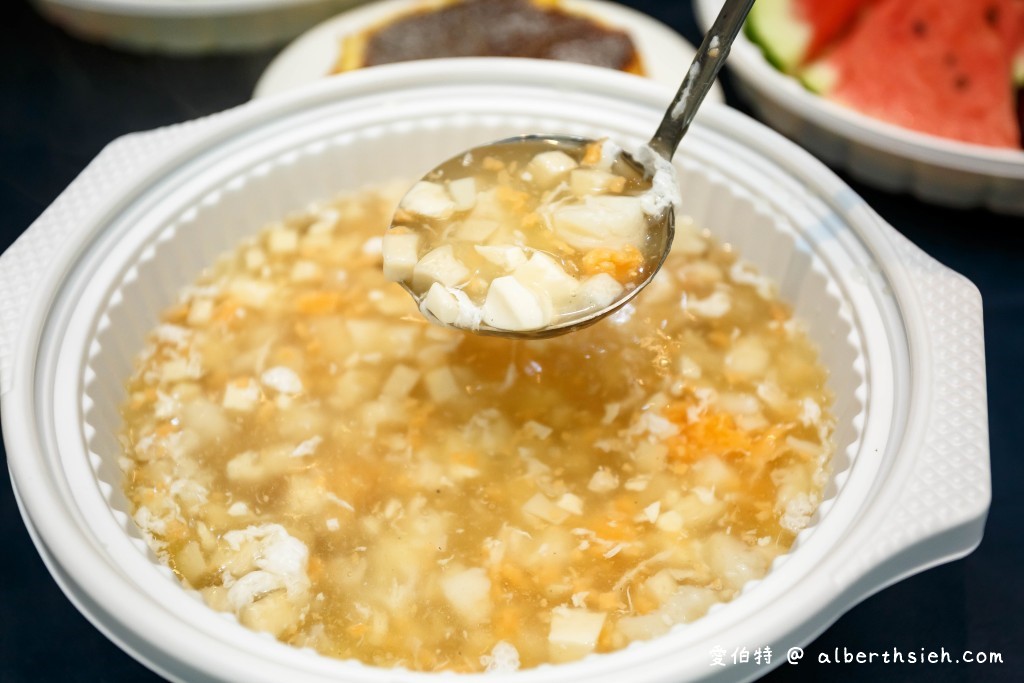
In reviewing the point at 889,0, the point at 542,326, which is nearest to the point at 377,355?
the point at 542,326

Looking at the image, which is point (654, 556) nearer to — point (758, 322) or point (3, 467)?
point (758, 322)

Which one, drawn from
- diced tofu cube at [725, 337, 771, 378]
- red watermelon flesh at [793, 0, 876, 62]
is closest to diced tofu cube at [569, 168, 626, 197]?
diced tofu cube at [725, 337, 771, 378]

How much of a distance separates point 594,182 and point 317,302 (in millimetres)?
660

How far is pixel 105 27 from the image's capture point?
2.80 meters

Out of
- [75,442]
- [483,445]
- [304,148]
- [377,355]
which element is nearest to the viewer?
[75,442]

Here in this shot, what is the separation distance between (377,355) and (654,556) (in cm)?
71

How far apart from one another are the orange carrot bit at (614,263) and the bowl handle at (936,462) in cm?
49

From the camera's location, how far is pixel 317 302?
1937mm

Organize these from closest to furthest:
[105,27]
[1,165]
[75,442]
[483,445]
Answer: [75,442] → [483,445] → [1,165] → [105,27]

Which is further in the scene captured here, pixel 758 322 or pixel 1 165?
pixel 1 165

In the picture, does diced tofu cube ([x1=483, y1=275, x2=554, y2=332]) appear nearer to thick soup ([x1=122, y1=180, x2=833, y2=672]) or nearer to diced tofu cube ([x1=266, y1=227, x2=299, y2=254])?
thick soup ([x1=122, y1=180, x2=833, y2=672])

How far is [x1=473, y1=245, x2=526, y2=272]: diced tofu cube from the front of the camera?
5.29ft

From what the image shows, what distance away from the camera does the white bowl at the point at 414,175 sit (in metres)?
1.23

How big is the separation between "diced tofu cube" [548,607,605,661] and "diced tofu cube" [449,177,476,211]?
79 cm
